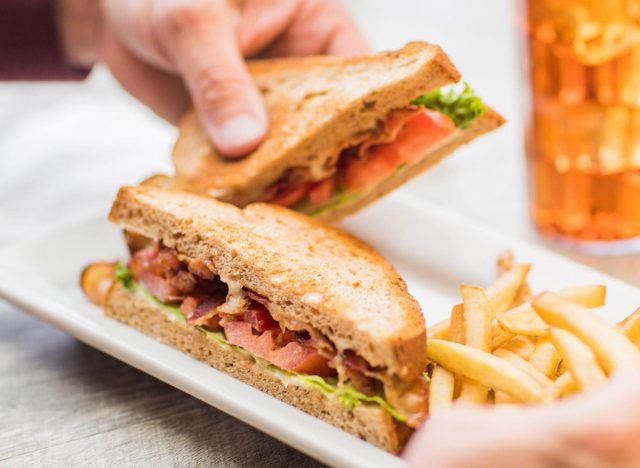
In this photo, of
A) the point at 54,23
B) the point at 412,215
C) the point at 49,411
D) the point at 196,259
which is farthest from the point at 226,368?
the point at 54,23

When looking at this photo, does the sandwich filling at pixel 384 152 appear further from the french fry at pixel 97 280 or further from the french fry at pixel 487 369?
the french fry at pixel 487 369

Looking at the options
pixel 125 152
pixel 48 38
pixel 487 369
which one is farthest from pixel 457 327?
pixel 48 38

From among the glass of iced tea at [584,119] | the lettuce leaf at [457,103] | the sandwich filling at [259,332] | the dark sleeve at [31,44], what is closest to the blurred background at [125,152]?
the glass of iced tea at [584,119]

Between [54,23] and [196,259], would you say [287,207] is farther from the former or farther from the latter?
[54,23]

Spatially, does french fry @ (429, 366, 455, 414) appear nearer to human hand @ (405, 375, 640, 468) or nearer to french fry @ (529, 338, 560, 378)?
french fry @ (529, 338, 560, 378)


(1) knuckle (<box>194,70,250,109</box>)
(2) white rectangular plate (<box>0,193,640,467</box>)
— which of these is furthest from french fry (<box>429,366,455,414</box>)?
(1) knuckle (<box>194,70,250,109</box>)

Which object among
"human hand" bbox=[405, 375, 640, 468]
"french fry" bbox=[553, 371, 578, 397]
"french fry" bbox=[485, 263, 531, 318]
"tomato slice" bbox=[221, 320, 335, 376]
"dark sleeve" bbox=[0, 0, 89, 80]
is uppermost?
"human hand" bbox=[405, 375, 640, 468]

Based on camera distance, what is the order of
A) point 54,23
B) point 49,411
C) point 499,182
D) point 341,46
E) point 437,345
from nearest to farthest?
point 437,345, point 49,411, point 341,46, point 499,182, point 54,23
